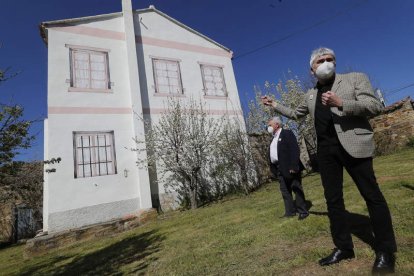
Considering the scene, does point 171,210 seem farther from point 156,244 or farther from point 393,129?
point 393,129

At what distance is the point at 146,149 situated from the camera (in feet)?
37.5

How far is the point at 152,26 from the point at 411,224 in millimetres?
13397

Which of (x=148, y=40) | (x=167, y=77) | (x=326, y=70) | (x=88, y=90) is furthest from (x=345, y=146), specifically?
(x=148, y=40)

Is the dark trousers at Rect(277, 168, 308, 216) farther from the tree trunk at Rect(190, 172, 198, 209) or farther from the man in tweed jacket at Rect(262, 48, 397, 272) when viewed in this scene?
the tree trunk at Rect(190, 172, 198, 209)

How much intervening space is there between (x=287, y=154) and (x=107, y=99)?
28.3ft

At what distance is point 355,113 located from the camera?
2.63 meters

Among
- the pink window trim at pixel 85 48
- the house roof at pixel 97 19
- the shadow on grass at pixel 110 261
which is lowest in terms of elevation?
the shadow on grass at pixel 110 261

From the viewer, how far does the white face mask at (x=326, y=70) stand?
9.45ft

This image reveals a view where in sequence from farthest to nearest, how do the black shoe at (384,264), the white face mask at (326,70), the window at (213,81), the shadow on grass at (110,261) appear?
the window at (213,81)
the shadow on grass at (110,261)
the white face mask at (326,70)
the black shoe at (384,264)

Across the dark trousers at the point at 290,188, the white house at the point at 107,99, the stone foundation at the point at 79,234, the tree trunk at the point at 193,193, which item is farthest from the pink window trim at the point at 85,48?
the dark trousers at the point at 290,188

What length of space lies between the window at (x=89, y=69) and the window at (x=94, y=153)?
6.49 feet

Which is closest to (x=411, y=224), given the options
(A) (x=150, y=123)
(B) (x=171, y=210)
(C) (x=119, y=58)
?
(B) (x=171, y=210)

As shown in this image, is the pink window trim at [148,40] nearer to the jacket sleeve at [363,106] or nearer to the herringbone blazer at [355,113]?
the herringbone blazer at [355,113]

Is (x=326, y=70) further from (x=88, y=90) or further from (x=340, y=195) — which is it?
(x=88, y=90)
